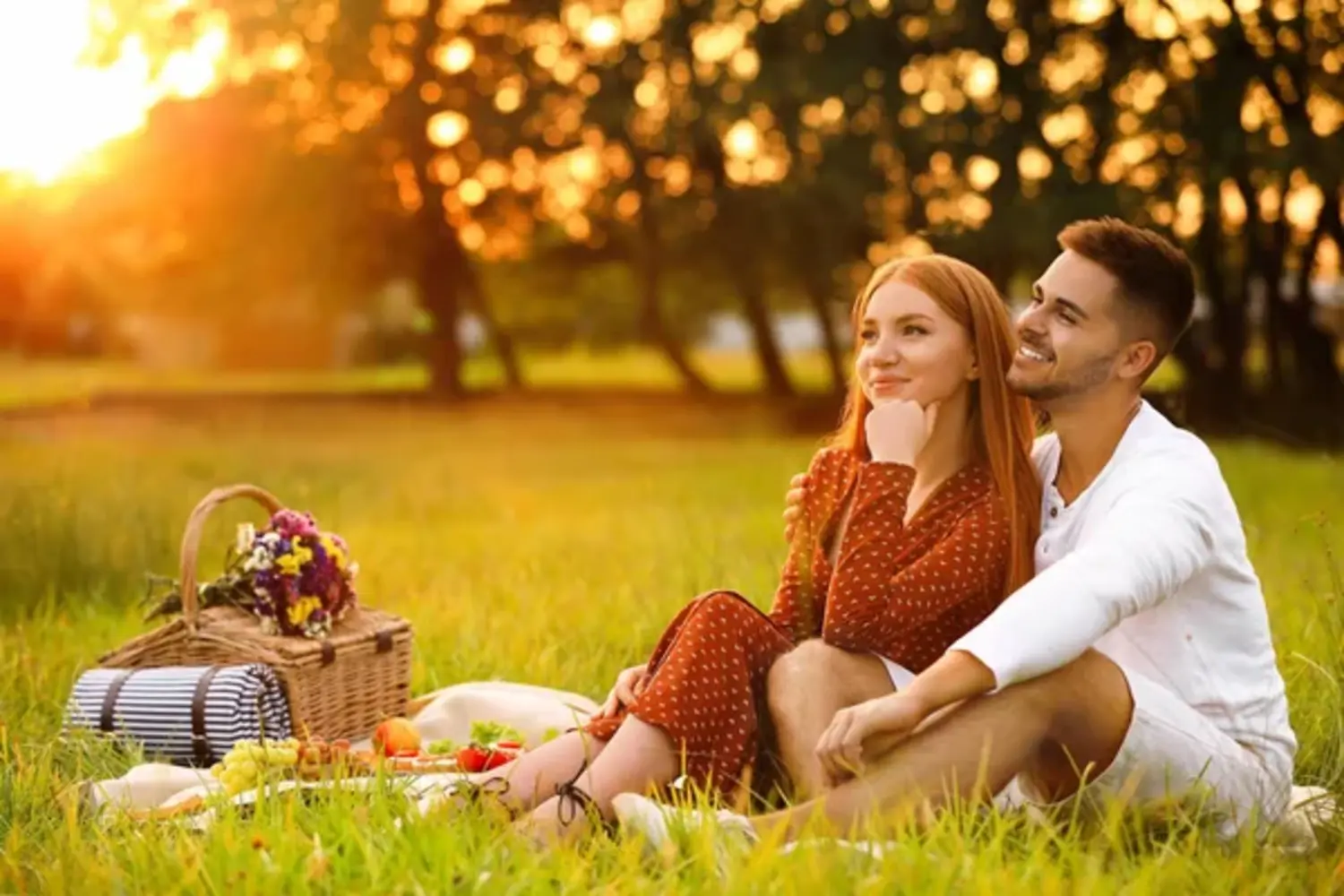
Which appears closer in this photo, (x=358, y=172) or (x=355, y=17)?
(x=355, y=17)

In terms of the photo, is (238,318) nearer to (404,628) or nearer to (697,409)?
(697,409)

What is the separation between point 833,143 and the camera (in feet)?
57.2

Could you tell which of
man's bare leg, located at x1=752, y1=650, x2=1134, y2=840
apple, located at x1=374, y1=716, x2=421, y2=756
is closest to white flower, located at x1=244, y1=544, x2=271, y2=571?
apple, located at x1=374, y1=716, x2=421, y2=756

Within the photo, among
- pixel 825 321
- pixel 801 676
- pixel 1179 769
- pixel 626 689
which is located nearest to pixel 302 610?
pixel 626 689

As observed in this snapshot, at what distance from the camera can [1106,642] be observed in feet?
11.4

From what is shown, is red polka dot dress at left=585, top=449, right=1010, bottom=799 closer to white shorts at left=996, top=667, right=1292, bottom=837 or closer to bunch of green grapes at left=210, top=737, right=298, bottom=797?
white shorts at left=996, top=667, right=1292, bottom=837

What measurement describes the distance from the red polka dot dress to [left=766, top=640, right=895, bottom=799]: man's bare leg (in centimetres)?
4

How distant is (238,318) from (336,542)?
2919 centimetres

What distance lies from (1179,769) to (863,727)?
0.64 meters

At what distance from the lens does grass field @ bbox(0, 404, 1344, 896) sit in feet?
9.68

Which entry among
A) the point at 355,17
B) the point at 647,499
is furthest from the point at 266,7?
the point at 647,499

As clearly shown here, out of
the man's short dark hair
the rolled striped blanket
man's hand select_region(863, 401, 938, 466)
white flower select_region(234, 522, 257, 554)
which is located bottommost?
the rolled striped blanket

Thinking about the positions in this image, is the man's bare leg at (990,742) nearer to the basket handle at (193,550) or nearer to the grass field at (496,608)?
the grass field at (496,608)

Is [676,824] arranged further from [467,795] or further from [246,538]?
[246,538]
